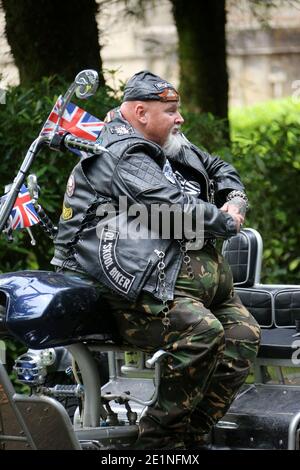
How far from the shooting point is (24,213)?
498 centimetres

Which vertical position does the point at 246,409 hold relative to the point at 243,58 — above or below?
above

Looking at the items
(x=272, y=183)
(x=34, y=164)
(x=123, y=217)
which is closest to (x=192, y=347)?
(x=123, y=217)

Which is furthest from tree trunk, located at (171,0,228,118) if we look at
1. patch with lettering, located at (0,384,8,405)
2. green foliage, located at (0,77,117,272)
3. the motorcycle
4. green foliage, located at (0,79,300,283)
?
patch with lettering, located at (0,384,8,405)

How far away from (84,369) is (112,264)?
53 centimetres

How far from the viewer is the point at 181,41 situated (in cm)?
1176

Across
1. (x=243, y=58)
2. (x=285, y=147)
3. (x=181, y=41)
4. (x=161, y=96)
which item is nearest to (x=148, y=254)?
(x=161, y=96)

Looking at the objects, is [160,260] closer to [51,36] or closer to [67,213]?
[67,213]

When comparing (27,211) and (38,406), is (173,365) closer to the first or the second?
(38,406)

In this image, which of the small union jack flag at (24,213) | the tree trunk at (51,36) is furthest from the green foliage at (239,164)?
the small union jack flag at (24,213)

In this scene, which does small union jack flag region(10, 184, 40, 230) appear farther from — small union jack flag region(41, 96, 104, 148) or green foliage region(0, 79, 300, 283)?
green foliage region(0, 79, 300, 283)

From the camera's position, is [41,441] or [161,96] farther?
[161,96]

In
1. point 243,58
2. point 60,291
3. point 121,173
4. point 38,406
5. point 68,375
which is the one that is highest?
point 121,173

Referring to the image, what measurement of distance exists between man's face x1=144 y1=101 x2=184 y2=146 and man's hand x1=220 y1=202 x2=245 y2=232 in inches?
16.0

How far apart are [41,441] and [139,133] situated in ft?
4.58
